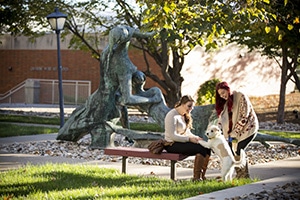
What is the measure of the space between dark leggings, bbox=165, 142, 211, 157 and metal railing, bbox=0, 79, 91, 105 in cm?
2604

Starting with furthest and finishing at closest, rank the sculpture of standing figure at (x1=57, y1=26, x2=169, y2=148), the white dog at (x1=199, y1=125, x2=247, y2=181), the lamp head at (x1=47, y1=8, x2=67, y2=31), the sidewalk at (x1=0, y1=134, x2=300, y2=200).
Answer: the lamp head at (x1=47, y1=8, x2=67, y2=31), the sculpture of standing figure at (x1=57, y1=26, x2=169, y2=148), the sidewalk at (x1=0, y1=134, x2=300, y2=200), the white dog at (x1=199, y1=125, x2=247, y2=181)

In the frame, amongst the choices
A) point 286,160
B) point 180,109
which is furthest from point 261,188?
point 286,160

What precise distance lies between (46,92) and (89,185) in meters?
28.8

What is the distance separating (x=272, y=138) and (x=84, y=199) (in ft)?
20.8

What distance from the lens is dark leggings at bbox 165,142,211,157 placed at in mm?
10367

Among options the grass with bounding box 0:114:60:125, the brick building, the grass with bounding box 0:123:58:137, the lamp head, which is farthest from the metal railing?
the lamp head

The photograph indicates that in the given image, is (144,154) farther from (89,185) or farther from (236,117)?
(236,117)

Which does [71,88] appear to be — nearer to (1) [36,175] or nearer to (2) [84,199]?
(1) [36,175]

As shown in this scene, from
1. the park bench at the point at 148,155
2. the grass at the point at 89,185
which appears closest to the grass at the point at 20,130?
the grass at the point at 89,185

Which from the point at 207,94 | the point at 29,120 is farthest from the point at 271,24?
the point at 207,94

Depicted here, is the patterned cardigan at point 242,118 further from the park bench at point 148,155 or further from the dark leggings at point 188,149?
the park bench at point 148,155

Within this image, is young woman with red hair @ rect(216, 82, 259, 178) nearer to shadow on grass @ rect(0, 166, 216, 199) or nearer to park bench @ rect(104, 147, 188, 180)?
park bench @ rect(104, 147, 188, 180)

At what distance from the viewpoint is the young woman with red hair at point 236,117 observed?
10.4 m

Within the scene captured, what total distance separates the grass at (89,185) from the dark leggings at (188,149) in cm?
44
